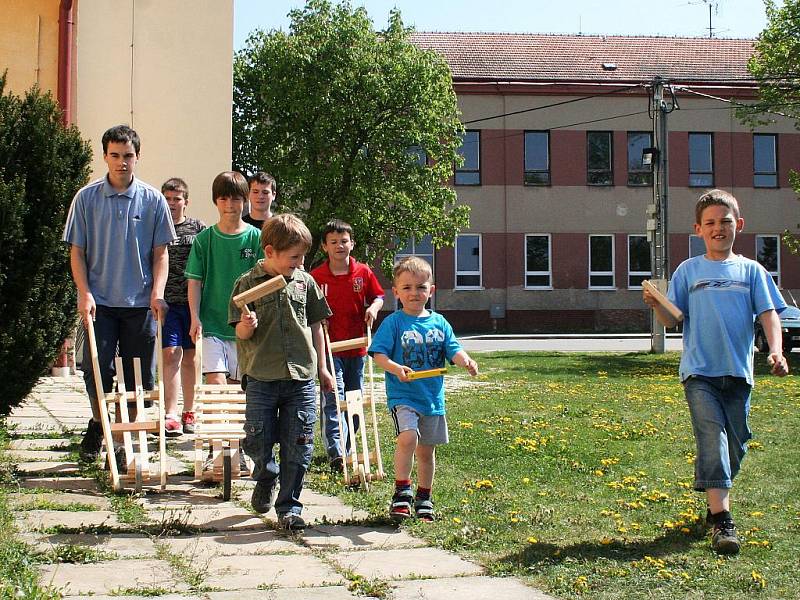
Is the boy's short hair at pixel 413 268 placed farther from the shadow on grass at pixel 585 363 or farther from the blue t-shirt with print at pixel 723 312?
the shadow on grass at pixel 585 363

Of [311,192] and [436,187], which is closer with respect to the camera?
[311,192]

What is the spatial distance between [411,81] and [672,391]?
21.5 m

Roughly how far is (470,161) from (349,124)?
7.87 meters

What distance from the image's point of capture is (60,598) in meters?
3.82

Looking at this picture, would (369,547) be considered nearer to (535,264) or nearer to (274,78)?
(274,78)

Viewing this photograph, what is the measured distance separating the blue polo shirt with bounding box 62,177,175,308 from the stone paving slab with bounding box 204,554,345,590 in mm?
2519

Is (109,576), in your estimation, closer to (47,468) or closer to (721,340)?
(47,468)

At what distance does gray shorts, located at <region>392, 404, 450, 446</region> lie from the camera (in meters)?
6.00

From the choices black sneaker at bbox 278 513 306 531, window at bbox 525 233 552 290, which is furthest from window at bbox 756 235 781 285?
black sneaker at bbox 278 513 306 531

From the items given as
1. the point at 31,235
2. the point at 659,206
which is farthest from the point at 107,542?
the point at 659,206

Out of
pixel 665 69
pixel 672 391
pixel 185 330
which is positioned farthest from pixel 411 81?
pixel 185 330

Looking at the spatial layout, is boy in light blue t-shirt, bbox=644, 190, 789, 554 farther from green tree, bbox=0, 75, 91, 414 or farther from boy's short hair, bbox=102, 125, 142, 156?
green tree, bbox=0, 75, 91, 414

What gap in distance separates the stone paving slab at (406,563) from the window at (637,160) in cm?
3743

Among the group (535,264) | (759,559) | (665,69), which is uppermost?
(665,69)
